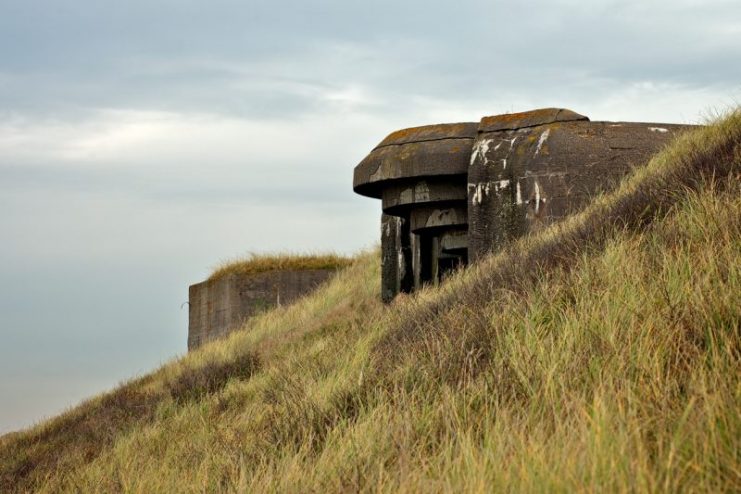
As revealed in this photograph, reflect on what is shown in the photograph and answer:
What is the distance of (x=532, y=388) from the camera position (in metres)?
3.46

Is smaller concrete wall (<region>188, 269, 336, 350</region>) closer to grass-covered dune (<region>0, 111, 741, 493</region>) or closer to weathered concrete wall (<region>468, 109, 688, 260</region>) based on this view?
weathered concrete wall (<region>468, 109, 688, 260</region>)

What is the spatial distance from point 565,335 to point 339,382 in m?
1.46

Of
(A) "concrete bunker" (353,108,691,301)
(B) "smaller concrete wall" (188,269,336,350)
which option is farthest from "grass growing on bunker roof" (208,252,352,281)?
(A) "concrete bunker" (353,108,691,301)

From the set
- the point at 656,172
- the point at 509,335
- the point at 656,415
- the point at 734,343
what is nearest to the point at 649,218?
the point at 656,172

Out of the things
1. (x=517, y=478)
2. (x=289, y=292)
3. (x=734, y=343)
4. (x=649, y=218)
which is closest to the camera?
(x=517, y=478)

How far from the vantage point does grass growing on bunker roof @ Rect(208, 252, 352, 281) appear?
627 inches

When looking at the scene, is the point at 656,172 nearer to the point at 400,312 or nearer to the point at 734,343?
the point at 400,312

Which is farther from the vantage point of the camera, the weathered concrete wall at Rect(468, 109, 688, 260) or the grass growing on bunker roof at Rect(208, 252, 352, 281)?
the grass growing on bunker roof at Rect(208, 252, 352, 281)

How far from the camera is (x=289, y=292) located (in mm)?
15758


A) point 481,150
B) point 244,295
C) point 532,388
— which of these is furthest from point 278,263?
point 532,388

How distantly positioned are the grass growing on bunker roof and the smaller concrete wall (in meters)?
0.14

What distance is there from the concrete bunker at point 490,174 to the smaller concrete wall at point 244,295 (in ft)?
19.5

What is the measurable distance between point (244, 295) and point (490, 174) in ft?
25.9

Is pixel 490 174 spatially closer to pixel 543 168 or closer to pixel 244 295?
pixel 543 168
